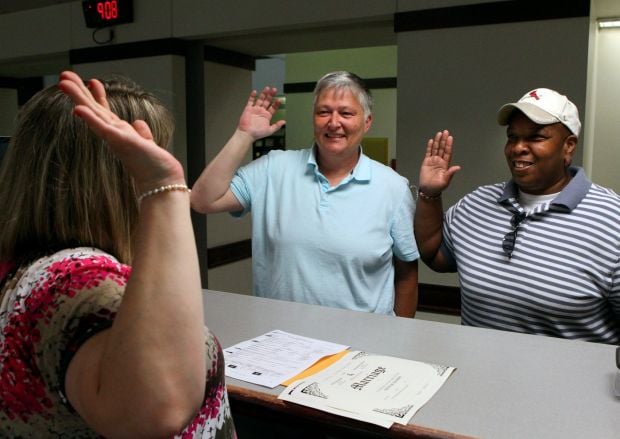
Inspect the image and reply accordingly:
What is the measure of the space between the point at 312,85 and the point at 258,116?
4.18m

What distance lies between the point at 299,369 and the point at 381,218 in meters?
0.77

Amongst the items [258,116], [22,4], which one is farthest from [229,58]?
[258,116]

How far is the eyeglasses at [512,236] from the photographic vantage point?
1748mm

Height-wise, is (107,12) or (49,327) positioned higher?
(107,12)

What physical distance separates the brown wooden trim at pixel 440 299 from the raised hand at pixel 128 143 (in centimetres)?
263

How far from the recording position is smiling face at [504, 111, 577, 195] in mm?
1729

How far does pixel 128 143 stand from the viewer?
690 mm

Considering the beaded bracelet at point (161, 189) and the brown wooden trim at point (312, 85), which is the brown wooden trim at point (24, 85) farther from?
the beaded bracelet at point (161, 189)

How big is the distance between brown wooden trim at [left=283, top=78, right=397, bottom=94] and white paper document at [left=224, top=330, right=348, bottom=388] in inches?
183

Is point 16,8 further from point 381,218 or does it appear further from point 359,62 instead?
point 381,218

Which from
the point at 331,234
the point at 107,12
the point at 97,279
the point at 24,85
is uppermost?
the point at 107,12

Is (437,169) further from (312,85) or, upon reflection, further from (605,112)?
(312,85)

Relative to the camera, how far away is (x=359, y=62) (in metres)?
6.08

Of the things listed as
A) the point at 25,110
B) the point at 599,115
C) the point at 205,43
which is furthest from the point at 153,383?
the point at 205,43
